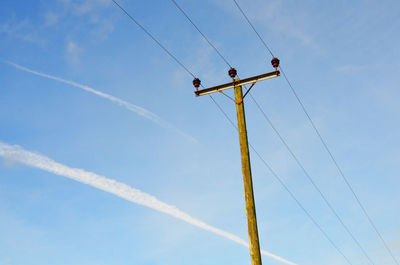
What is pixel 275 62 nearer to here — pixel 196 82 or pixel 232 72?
pixel 232 72

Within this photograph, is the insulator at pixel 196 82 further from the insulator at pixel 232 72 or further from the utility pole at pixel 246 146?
the insulator at pixel 232 72

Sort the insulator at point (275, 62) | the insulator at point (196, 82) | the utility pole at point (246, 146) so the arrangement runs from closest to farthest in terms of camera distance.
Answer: the utility pole at point (246, 146) → the insulator at point (275, 62) → the insulator at point (196, 82)

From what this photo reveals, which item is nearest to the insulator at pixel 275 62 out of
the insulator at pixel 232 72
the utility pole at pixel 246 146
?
the utility pole at pixel 246 146

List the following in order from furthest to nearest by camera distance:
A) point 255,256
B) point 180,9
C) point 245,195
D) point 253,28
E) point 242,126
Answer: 1. point 253,28
2. point 180,9
3. point 242,126
4. point 245,195
5. point 255,256

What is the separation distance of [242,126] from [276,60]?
2.49 metres

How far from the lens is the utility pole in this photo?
28.6 ft

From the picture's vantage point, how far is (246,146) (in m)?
9.95

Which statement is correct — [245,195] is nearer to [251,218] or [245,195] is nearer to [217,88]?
[251,218]

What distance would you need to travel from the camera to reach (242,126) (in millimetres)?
10242

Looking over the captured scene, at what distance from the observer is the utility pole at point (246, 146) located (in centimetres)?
871

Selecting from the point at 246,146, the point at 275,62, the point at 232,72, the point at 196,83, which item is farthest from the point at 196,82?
the point at 246,146

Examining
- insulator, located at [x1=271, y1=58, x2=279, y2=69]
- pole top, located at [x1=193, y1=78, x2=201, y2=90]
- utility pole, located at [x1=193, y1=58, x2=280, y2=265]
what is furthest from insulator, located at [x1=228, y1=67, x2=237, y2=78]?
insulator, located at [x1=271, y1=58, x2=279, y2=69]

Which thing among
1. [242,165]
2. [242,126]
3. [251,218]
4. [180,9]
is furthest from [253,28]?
[251,218]

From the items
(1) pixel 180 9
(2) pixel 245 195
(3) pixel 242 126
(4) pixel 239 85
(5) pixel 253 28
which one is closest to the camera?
(2) pixel 245 195
